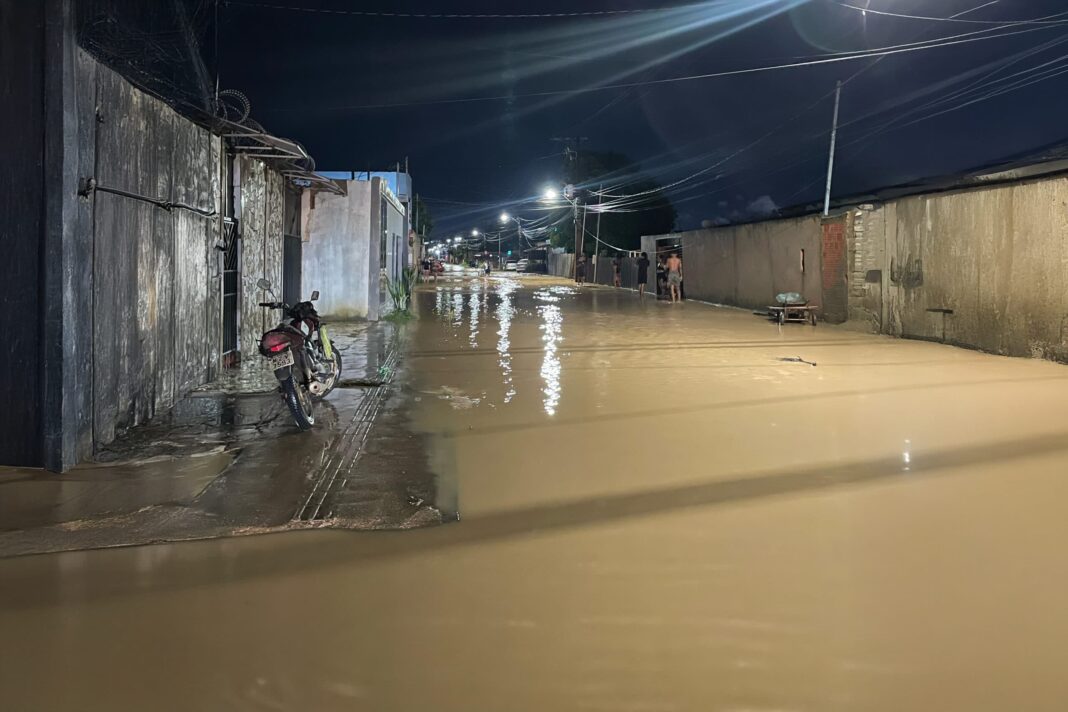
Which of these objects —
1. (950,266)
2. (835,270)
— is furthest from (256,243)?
(835,270)

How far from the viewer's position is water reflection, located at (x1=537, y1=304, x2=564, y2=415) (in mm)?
9500

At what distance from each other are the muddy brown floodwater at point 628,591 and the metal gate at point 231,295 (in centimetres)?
490

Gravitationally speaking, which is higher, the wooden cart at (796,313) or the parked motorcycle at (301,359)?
the wooden cart at (796,313)

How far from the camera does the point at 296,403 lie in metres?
7.68

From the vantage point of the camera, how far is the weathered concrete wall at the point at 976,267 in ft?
38.1

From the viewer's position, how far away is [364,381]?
10641mm

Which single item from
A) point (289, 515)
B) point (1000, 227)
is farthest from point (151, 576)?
point (1000, 227)

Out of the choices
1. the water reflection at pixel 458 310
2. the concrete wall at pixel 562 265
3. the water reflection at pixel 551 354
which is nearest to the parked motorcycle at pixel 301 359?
the water reflection at pixel 551 354

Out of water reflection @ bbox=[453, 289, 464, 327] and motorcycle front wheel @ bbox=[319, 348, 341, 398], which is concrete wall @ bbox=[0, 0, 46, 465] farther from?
water reflection @ bbox=[453, 289, 464, 327]

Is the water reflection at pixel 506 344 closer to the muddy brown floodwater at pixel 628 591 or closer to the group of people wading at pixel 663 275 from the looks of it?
the muddy brown floodwater at pixel 628 591

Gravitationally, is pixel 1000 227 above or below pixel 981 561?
above

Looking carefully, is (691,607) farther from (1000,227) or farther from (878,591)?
(1000,227)

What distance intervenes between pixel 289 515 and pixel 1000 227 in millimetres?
11426

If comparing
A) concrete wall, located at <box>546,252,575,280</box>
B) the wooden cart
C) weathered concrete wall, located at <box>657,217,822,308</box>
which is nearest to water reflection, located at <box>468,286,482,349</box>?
the wooden cart
